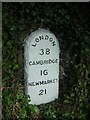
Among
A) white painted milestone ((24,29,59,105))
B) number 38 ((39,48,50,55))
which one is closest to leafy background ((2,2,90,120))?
white painted milestone ((24,29,59,105))

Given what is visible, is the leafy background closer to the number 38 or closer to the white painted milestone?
the white painted milestone

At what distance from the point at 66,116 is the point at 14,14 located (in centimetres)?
135

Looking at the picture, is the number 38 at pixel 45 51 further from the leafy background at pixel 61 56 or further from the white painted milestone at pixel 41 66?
the leafy background at pixel 61 56

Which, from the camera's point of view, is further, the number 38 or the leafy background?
the number 38

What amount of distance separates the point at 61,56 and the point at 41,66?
1.16 feet

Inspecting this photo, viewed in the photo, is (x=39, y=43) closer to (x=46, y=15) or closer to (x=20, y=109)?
(x=46, y=15)

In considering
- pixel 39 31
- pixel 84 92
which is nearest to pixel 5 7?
pixel 39 31

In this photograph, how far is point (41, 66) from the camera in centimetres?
358

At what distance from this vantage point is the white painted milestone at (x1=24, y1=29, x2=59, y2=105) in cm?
348

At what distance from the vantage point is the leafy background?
342cm

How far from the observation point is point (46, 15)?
355 centimetres

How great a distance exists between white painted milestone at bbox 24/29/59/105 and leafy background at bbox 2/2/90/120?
0.09m

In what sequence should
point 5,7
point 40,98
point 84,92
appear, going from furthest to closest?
point 84,92 < point 40,98 < point 5,7

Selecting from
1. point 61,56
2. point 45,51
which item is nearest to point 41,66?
point 45,51
